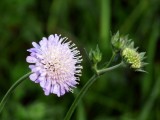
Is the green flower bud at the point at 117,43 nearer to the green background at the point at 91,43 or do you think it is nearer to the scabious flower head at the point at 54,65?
the scabious flower head at the point at 54,65

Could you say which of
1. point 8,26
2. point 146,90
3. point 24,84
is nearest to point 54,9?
point 8,26

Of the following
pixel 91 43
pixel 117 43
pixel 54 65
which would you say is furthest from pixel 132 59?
pixel 91 43

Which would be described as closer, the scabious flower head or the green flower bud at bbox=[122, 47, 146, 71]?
the scabious flower head

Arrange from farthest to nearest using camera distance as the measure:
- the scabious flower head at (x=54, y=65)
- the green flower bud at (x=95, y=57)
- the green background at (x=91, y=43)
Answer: the green background at (x=91, y=43) → the green flower bud at (x=95, y=57) → the scabious flower head at (x=54, y=65)

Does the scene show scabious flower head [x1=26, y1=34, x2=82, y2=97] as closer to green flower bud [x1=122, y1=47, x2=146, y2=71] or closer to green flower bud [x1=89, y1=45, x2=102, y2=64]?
green flower bud [x1=89, y1=45, x2=102, y2=64]

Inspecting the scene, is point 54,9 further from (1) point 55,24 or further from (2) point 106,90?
(2) point 106,90

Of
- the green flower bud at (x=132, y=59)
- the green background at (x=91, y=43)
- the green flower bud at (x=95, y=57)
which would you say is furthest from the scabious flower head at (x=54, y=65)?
the green background at (x=91, y=43)

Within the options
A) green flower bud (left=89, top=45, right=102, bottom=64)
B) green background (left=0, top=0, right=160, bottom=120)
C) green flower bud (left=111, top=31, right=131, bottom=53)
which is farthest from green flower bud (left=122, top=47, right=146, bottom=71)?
green background (left=0, top=0, right=160, bottom=120)

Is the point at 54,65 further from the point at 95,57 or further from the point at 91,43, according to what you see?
the point at 91,43
